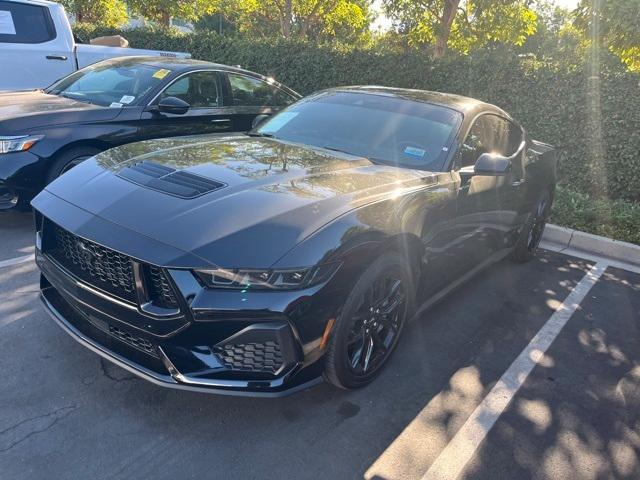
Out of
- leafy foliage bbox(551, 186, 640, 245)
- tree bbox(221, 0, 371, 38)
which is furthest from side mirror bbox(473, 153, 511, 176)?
tree bbox(221, 0, 371, 38)

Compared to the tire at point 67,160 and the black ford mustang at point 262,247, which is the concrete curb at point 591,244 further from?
the tire at point 67,160

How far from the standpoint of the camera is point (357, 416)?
9.09 ft

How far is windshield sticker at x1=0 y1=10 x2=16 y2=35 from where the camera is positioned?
701 cm

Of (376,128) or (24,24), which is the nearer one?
(376,128)

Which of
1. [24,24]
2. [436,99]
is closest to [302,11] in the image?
[24,24]

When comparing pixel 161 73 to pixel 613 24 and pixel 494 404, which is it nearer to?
pixel 494 404

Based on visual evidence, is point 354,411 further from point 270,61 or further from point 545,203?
point 270,61

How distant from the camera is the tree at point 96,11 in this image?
59.9 ft

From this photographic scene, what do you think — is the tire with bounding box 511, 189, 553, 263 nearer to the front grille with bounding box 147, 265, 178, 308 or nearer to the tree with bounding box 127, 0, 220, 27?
the front grille with bounding box 147, 265, 178, 308

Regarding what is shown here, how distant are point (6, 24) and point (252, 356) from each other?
A: 694cm

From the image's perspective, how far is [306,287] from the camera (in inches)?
93.2

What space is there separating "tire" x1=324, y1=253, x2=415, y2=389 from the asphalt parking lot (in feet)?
0.56

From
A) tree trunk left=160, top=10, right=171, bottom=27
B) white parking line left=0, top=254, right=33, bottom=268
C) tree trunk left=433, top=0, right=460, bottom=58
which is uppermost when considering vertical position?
tree trunk left=433, top=0, right=460, bottom=58

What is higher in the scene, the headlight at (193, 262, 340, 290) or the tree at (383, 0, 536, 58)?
the tree at (383, 0, 536, 58)
